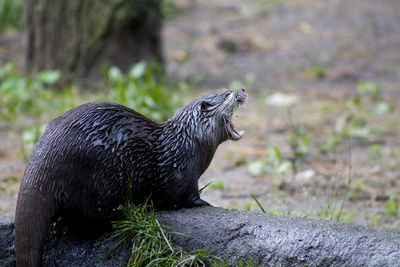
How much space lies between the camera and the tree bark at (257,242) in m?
2.82

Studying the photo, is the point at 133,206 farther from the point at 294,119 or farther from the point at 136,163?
the point at 294,119

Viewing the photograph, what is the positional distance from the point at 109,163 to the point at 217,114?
741 mm

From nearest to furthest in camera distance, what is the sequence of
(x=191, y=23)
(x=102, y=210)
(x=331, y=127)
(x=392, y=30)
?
(x=102, y=210) → (x=331, y=127) → (x=392, y=30) → (x=191, y=23)

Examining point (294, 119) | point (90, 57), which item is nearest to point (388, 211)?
point (294, 119)

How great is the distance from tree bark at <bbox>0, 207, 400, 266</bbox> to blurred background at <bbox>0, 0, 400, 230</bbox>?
1.40 ft

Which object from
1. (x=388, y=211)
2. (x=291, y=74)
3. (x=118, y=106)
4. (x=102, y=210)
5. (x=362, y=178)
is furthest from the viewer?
(x=291, y=74)

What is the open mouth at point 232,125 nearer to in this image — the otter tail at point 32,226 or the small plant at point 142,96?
the otter tail at point 32,226

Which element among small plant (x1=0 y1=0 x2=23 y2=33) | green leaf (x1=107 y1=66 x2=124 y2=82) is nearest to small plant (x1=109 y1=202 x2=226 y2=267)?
green leaf (x1=107 y1=66 x2=124 y2=82)

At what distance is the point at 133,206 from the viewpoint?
314cm

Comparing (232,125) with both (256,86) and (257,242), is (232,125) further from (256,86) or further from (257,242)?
(256,86)

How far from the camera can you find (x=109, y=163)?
119 inches

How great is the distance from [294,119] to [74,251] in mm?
4817

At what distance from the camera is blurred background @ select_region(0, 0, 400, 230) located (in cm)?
513

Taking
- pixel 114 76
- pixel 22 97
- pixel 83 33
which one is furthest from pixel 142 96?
pixel 83 33
